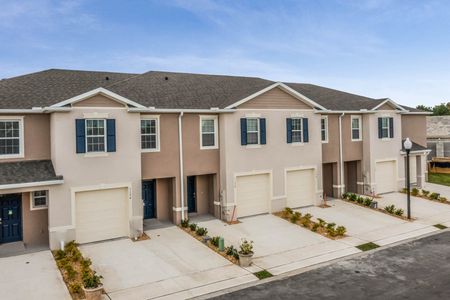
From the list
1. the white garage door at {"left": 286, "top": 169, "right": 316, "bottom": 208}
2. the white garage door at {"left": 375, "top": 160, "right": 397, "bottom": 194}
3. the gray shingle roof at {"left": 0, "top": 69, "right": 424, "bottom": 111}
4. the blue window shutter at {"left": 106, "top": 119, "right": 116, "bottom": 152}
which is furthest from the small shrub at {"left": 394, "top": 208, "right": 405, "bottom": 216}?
the blue window shutter at {"left": 106, "top": 119, "right": 116, "bottom": 152}

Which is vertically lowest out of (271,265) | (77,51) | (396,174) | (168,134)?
(271,265)

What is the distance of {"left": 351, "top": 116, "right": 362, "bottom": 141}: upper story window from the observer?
2706 cm

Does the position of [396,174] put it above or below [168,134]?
below

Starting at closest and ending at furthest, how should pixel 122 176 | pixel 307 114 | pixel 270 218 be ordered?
pixel 122 176, pixel 270 218, pixel 307 114

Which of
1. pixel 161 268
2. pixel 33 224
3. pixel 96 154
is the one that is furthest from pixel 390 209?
pixel 33 224

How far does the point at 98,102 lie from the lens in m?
17.0

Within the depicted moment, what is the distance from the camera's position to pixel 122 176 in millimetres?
17562

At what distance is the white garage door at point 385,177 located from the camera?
27359 millimetres

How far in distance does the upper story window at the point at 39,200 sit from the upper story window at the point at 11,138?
75.2 inches

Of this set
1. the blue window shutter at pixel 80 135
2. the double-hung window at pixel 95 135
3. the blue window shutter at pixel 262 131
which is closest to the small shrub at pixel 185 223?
the double-hung window at pixel 95 135

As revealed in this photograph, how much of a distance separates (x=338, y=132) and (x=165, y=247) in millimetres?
15549

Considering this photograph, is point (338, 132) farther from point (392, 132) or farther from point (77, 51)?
point (77, 51)

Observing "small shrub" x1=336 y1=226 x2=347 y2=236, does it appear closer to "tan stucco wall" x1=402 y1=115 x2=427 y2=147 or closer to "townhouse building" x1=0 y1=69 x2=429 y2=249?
"townhouse building" x1=0 y1=69 x2=429 y2=249

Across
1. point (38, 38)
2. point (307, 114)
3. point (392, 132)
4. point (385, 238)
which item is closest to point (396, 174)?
point (392, 132)
